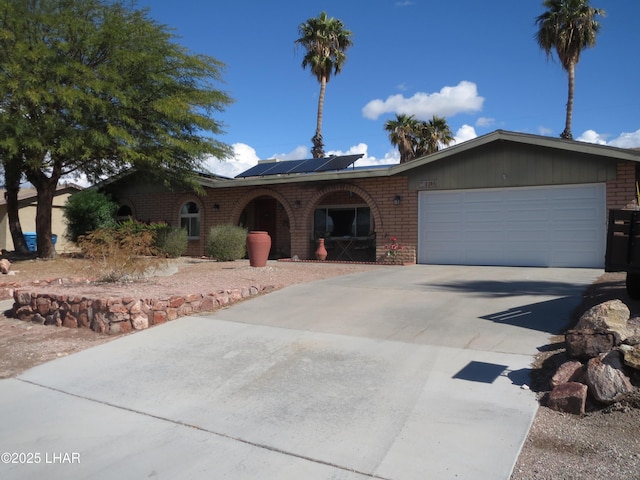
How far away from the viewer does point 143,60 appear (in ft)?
48.7

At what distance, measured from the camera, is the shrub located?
9.43 m

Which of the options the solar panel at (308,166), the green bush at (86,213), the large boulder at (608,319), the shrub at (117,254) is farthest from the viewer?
the green bush at (86,213)

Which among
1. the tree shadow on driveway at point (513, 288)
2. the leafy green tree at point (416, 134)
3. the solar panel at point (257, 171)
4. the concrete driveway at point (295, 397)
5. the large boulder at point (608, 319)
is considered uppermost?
the leafy green tree at point (416, 134)

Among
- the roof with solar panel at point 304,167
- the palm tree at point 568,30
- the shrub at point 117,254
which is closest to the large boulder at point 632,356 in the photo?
the shrub at point 117,254

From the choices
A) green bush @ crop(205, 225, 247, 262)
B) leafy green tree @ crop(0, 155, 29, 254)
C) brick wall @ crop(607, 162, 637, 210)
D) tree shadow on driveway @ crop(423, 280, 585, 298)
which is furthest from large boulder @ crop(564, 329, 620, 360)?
leafy green tree @ crop(0, 155, 29, 254)

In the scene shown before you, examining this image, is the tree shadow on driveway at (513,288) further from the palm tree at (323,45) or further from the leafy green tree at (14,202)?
the palm tree at (323,45)

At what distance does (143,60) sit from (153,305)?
9.88 metres

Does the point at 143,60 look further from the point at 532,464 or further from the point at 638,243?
the point at 532,464

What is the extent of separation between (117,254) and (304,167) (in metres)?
10.8

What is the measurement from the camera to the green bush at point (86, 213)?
20.8 meters

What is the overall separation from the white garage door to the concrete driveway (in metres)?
6.21

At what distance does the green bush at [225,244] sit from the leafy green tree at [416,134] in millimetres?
15383

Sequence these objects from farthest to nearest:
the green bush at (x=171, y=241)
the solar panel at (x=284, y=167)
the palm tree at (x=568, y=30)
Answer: the palm tree at (x=568, y=30) < the solar panel at (x=284, y=167) < the green bush at (x=171, y=241)

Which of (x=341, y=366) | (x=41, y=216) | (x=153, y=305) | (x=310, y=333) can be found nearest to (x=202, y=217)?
(x=41, y=216)
